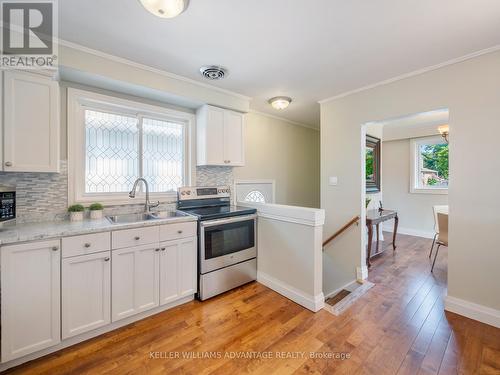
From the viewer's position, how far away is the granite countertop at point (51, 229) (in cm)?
149

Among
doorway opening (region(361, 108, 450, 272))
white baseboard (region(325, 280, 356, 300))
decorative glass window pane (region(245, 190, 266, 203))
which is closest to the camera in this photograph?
white baseboard (region(325, 280, 356, 300))

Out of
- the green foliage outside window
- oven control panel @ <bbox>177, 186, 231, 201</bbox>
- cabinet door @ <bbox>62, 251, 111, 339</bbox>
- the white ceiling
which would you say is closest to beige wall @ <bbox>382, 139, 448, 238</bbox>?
the green foliage outside window

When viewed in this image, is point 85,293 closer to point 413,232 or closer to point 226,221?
point 226,221

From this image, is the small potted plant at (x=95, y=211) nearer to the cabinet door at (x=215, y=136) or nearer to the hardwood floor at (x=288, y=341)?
the hardwood floor at (x=288, y=341)

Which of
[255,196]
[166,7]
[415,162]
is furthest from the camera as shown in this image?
[415,162]

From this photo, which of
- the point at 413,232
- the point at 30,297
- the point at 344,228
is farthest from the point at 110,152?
the point at 413,232

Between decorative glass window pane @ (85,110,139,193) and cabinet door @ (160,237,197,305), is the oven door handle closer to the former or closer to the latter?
cabinet door @ (160,237,197,305)

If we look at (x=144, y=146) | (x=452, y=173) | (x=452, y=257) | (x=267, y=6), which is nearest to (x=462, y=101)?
(x=452, y=173)

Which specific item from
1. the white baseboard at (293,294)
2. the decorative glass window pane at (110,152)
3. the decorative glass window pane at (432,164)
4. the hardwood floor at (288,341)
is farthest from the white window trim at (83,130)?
the decorative glass window pane at (432,164)

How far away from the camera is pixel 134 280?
1.95 meters

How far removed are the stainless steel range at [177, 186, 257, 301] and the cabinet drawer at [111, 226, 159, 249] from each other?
1.54ft

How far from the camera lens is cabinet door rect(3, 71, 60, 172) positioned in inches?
65.6

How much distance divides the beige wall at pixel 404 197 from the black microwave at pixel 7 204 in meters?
6.43

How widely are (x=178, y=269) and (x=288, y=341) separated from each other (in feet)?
3.91
